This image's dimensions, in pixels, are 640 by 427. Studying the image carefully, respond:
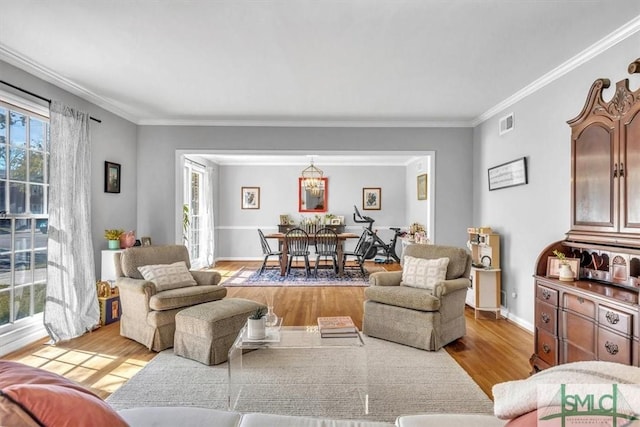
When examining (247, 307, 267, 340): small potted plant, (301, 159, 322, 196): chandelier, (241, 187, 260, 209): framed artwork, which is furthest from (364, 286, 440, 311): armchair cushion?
(241, 187, 260, 209): framed artwork

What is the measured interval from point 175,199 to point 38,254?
6.21 feet

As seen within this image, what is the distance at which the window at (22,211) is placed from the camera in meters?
3.19

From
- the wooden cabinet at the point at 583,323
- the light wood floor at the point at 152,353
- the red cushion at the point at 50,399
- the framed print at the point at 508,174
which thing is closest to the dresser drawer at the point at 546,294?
the wooden cabinet at the point at 583,323

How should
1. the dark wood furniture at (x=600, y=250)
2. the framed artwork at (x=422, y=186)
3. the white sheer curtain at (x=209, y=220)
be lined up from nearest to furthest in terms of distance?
the dark wood furniture at (x=600, y=250) < the framed artwork at (x=422, y=186) < the white sheer curtain at (x=209, y=220)

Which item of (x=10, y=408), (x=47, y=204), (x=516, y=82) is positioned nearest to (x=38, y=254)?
(x=47, y=204)

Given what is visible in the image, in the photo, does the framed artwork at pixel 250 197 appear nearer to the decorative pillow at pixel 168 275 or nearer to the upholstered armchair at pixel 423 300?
the decorative pillow at pixel 168 275

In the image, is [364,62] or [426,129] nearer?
[364,62]

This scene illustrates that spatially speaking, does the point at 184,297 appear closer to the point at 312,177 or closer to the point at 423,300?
the point at 423,300

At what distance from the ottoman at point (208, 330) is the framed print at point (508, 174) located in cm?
329

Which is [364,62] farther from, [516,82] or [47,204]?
[47,204]

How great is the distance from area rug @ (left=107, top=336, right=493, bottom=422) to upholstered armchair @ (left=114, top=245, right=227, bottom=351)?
0.81ft

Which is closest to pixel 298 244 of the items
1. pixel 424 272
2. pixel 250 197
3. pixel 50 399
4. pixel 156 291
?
pixel 250 197

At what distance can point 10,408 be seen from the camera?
2.26 ft

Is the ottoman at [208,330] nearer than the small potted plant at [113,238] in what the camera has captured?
Yes
